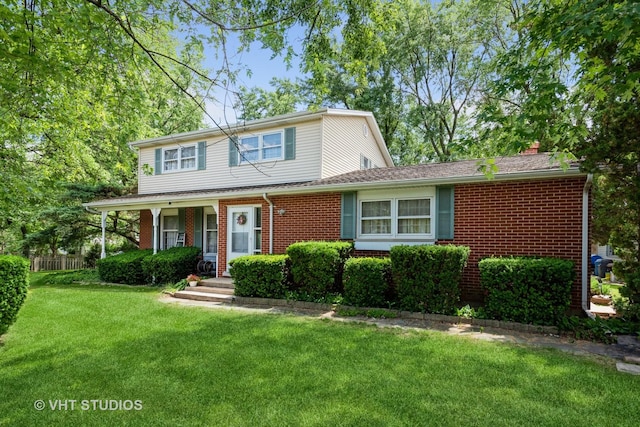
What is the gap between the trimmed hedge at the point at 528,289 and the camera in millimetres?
5945

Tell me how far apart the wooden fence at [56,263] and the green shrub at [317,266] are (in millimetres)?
17900

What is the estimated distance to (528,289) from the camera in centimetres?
613

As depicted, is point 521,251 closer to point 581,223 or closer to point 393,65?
point 581,223

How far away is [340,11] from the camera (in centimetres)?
579

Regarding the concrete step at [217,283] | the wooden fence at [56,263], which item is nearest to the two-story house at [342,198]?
the concrete step at [217,283]

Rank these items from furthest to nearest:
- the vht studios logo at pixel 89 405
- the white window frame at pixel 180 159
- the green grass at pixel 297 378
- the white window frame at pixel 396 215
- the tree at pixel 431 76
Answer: the tree at pixel 431 76 < the white window frame at pixel 180 159 < the white window frame at pixel 396 215 < the vht studios logo at pixel 89 405 < the green grass at pixel 297 378

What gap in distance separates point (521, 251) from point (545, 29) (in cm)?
496

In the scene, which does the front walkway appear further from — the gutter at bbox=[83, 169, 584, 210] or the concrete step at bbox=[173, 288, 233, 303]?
the gutter at bbox=[83, 169, 584, 210]

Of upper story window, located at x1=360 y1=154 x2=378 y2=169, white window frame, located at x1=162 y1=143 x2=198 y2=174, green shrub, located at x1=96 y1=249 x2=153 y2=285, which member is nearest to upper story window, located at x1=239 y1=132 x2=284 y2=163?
white window frame, located at x1=162 y1=143 x2=198 y2=174

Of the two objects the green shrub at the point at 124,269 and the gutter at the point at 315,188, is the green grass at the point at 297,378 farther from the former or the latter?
the green shrub at the point at 124,269

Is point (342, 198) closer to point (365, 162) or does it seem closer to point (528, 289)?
point (528, 289)

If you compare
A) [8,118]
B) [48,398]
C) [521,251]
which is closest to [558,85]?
[521,251]

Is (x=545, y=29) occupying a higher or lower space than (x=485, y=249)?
higher

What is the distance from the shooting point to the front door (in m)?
11.1
